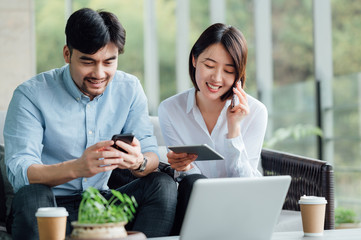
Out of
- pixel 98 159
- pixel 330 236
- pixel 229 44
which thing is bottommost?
pixel 330 236

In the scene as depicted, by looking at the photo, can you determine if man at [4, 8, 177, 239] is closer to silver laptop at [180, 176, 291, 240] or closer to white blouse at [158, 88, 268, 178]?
white blouse at [158, 88, 268, 178]

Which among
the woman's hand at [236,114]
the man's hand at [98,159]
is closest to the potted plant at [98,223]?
the man's hand at [98,159]

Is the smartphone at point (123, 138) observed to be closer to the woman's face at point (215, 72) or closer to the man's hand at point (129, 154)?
the man's hand at point (129, 154)

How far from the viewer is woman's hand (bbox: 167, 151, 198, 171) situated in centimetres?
230

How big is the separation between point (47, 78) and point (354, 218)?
2731mm

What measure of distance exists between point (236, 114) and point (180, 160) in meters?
0.38

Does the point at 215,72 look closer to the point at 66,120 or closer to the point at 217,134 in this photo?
the point at 217,134

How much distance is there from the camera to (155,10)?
7891 millimetres

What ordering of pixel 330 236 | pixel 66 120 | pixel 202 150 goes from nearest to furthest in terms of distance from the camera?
pixel 330 236 < pixel 202 150 < pixel 66 120

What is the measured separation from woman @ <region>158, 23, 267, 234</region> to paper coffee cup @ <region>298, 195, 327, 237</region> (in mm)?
641

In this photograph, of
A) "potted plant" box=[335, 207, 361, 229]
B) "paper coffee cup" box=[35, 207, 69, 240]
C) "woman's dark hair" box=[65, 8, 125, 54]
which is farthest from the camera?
"potted plant" box=[335, 207, 361, 229]

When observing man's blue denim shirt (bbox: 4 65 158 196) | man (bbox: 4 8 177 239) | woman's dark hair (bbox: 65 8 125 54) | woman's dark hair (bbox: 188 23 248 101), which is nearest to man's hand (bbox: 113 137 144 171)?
man (bbox: 4 8 177 239)

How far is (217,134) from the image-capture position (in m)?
2.67

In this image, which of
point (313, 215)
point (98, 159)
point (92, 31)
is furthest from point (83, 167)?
point (313, 215)
